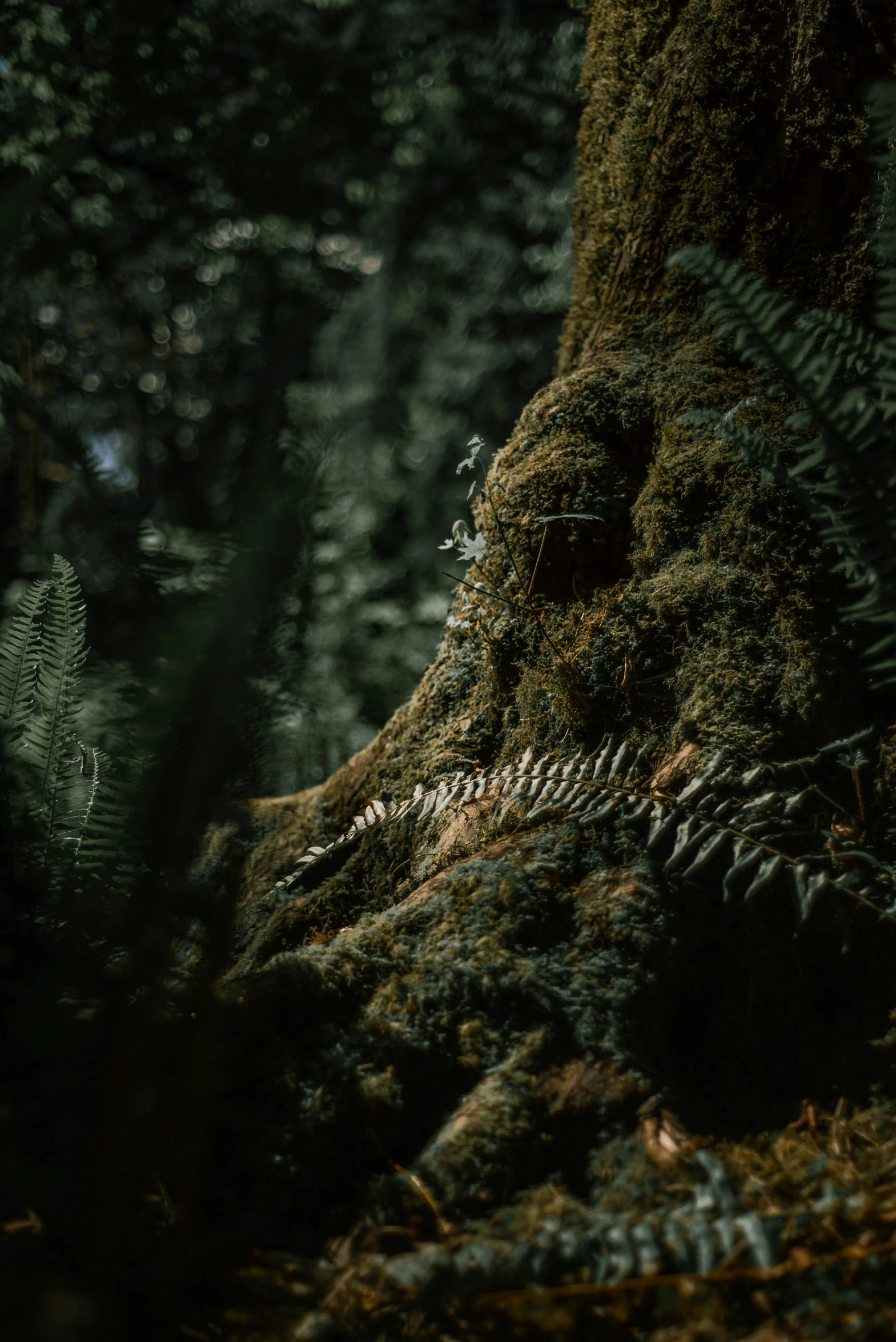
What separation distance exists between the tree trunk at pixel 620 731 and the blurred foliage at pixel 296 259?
0.40m

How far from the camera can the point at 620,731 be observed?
174 centimetres

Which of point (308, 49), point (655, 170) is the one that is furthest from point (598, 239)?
point (308, 49)

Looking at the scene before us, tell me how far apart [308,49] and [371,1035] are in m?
6.17

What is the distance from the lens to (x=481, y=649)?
7.36 ft

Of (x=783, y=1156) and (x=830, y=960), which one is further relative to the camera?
(x=830, y=960)

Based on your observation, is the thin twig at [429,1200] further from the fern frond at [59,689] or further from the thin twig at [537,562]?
the thin twig at [537,562]

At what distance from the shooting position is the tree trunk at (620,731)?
1193 millimetres

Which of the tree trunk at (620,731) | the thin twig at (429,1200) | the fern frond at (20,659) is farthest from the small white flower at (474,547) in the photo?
the thin twig at (429,1200)

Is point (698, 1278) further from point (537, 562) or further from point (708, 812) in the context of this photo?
point (537, 562)

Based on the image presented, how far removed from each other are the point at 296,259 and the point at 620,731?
238 inches

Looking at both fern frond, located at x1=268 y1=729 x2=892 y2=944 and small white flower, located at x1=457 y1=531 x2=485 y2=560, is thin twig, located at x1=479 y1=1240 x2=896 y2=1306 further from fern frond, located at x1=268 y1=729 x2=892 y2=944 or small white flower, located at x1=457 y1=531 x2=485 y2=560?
small white flower, located at x1=457 y1=531 x2=485 y2=560

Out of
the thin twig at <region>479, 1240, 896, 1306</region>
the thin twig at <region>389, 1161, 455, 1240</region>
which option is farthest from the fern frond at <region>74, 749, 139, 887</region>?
the thin twig at <region>479, 1240, 896, 1306</region>

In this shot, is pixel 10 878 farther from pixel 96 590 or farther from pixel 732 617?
pixel 732 617

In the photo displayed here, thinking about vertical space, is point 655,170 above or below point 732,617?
above
